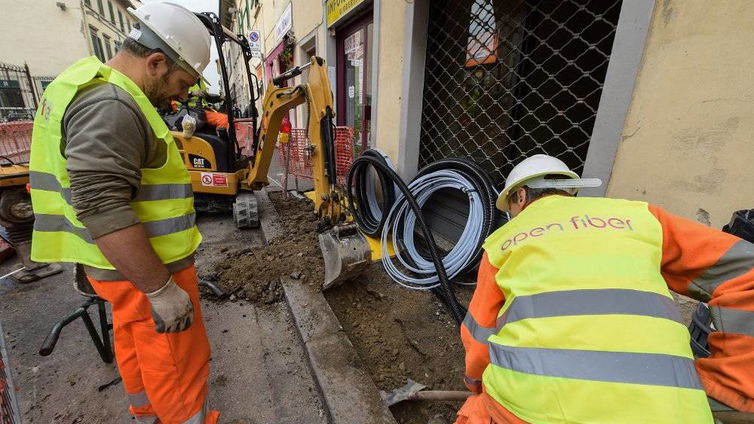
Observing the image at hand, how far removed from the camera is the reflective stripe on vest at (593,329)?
0.81 m

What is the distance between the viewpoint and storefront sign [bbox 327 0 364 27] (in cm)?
466

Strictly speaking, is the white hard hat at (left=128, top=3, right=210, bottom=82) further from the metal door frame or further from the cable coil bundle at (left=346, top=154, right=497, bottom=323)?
the metal door frame

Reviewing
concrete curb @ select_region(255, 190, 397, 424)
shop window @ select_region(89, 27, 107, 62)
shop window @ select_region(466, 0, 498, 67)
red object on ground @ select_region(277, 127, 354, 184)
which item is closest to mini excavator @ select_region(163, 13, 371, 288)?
concrete curb @ select_region(255, 190, 397, 424)

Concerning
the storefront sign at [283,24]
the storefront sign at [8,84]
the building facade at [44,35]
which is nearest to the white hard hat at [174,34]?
the storefront sign at [283,24]

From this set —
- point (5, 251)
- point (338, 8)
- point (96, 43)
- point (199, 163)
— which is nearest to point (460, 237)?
point (199, 163)

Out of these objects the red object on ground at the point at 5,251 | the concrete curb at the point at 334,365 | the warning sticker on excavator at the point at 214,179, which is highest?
the warning sticker on excavator at the point at 214,179

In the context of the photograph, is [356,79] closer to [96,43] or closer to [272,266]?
[272,266]

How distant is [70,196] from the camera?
1208mm

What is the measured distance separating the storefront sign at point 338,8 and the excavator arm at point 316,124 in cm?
190

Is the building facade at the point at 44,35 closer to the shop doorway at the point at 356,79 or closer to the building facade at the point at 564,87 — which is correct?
the shop doorway at the point at 356,79

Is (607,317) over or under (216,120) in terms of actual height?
under

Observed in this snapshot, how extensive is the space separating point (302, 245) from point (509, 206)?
2.49m

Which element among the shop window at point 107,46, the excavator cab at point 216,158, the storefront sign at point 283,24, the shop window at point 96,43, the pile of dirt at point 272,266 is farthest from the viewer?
the shop window at point 107,46

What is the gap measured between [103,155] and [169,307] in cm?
60
